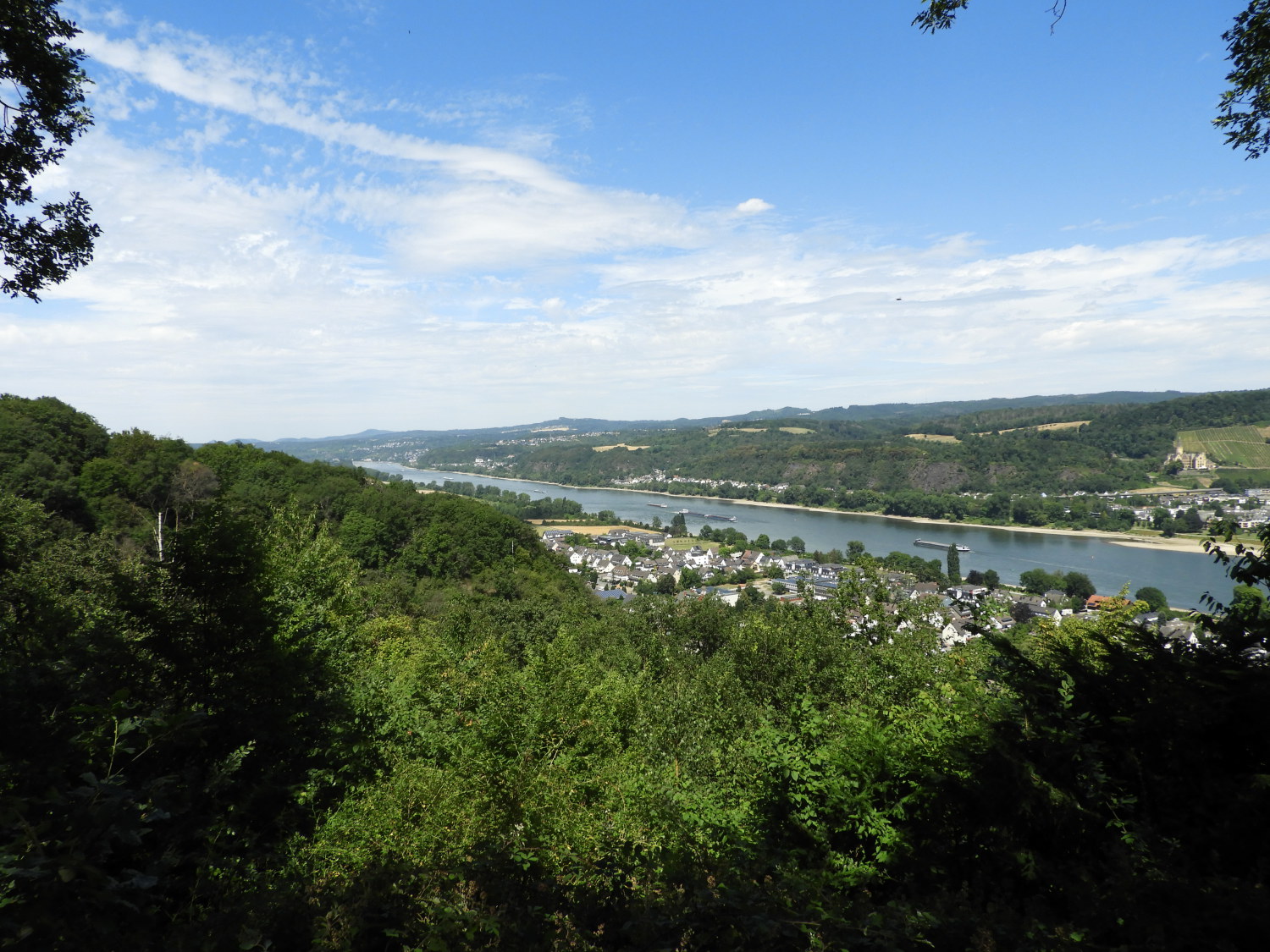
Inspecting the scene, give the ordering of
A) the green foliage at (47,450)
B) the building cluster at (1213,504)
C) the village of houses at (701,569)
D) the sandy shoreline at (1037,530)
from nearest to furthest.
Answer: the green foliage at (47,450), the village of houses at (701,569), the building cluster at (1213,504), the sandy shoreline at (1037,530)

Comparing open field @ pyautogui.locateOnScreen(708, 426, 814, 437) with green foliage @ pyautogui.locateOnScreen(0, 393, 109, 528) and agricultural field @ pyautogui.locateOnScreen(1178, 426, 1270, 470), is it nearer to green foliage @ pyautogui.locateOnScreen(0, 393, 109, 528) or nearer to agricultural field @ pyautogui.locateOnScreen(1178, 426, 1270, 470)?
agricultural field @ pyautogui.locateOnScreen(1178, 426, 1270, 470)

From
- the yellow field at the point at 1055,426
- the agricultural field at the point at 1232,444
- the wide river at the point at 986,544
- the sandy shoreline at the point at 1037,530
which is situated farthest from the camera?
the yellow field at the point at 1055,426

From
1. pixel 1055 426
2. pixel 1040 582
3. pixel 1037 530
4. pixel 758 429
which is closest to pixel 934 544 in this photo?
pixel 1037 530

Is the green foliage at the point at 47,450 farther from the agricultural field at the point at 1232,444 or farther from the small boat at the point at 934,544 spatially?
the agricultural field at the point at 1232,444

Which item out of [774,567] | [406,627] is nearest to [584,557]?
[774,567]

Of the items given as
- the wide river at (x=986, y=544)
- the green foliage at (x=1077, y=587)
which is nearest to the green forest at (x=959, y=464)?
the wide river at (x=986, y=544)
